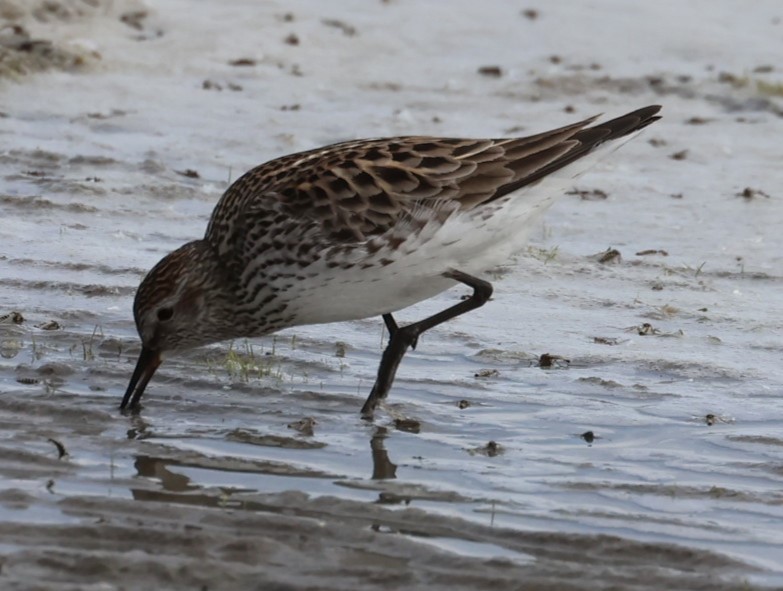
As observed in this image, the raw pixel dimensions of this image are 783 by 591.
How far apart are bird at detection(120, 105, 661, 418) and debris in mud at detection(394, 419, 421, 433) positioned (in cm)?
19

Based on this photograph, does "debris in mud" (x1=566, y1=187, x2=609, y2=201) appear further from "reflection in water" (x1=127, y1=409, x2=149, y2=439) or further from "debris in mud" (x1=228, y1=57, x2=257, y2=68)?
"reflection in water" (x1=127, y1=409, x2=149, y2=439)

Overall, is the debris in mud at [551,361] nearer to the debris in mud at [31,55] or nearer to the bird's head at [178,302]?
the bird's head at [178,302]

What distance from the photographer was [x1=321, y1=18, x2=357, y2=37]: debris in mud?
2009 cm

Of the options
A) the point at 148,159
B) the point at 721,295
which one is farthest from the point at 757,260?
the point at 148,159

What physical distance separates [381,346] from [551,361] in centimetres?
117

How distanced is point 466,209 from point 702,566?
2936 millimetres

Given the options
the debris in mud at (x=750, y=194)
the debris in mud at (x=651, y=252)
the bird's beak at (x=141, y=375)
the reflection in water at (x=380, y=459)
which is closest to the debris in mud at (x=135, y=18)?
the debris in mud at (x=750, y=194)

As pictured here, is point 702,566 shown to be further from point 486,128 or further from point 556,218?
point 486,128

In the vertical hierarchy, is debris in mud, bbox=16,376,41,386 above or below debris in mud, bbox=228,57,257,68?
above

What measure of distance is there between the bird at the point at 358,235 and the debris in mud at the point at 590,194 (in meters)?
5.07

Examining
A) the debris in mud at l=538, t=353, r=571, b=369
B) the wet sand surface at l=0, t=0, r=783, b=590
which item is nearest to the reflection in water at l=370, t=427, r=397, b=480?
the wet sand surface at l=0, t=0, r=783, b=590

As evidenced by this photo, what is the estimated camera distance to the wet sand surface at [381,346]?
22.6 ft

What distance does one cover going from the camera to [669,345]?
35.0ft

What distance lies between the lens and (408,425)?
8898 mm
